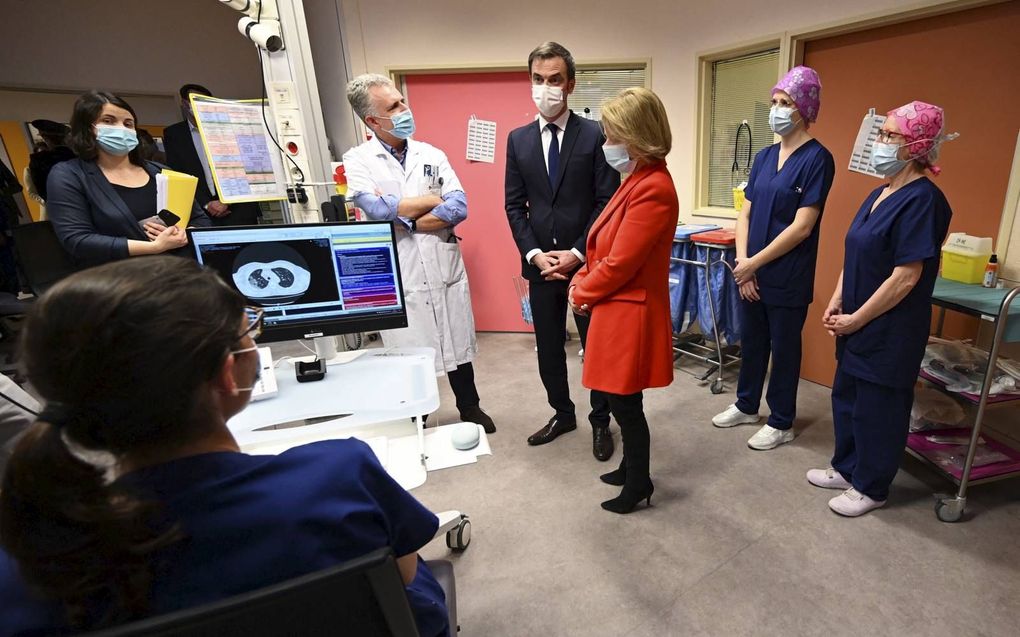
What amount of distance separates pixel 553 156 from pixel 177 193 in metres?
1.52

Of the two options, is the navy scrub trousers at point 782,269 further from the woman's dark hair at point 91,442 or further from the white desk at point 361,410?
the woman's dark hair at point 91,442

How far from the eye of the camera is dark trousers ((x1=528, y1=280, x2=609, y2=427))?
7.32 ft

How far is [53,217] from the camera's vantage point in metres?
1.90

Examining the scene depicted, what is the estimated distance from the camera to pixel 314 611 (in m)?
0.51

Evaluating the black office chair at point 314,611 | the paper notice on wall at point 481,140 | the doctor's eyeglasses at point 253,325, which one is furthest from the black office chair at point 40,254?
the black office chair at point 314,611

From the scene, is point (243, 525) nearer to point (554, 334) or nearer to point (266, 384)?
point (266, 384)

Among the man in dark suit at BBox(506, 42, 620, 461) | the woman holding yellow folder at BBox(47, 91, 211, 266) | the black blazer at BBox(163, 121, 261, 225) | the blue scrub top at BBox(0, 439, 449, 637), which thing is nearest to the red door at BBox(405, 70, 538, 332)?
the black blazer at BBox(163, 121, 261, 225)

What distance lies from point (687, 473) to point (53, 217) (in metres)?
2.76

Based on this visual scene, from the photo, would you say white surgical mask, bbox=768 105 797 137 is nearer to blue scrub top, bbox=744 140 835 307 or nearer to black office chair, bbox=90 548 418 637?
blue scrub top, bbox=744 140 835 307

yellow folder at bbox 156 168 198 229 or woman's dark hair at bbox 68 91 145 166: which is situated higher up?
woman's dark hair at bbox 68 91 145 166

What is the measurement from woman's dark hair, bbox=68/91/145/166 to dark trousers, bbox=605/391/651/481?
2.14 m

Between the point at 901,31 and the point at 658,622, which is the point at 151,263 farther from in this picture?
the point at 901,31

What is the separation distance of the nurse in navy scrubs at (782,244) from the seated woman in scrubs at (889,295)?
277mm

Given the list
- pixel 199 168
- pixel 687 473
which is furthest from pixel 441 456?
pixel 199 168
